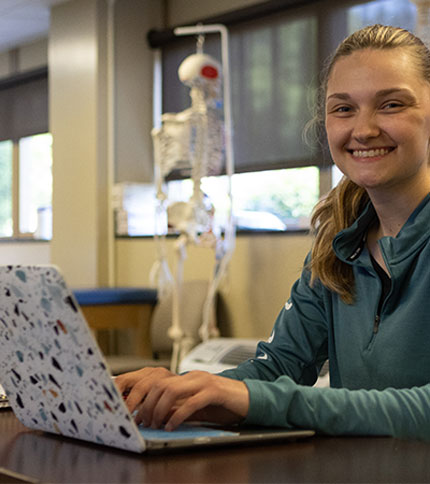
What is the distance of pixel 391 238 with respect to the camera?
126 cm

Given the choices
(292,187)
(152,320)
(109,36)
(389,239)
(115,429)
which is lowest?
(152,320)

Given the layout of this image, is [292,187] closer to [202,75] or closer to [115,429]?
[202,75]

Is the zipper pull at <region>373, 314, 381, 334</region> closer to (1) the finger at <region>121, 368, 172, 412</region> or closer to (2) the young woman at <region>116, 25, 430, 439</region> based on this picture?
(2) the young woman at <region>116, 25, 430, 439</region>

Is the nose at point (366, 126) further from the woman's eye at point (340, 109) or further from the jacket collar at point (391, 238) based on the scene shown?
the jacket collar at point (391, 238)

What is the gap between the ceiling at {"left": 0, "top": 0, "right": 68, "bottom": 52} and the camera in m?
5.38

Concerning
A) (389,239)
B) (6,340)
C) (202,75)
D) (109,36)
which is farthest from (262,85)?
(6,340)

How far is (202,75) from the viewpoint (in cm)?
404

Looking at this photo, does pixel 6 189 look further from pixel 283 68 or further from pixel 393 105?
pixel 393 105

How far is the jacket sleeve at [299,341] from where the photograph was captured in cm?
133

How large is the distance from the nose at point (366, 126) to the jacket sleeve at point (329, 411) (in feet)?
1.48

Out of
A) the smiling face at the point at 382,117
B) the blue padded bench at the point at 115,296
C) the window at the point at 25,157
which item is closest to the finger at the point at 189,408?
the smiling face at the point at 382,117

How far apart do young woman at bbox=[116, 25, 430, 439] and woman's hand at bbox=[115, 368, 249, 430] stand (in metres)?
0.14

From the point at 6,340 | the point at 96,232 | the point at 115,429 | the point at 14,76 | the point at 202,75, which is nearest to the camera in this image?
the point at 115,429

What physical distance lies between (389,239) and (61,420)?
2.00 ft
